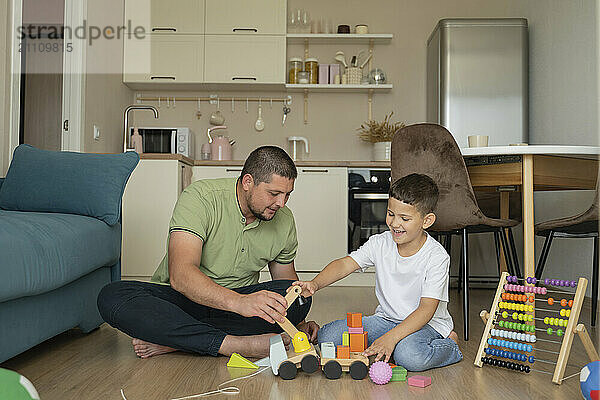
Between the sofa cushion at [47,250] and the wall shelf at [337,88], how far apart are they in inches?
112

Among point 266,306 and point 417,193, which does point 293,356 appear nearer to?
point 266,306

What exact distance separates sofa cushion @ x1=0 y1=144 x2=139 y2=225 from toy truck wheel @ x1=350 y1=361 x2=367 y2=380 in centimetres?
127

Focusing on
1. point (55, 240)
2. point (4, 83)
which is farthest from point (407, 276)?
point (4, 83)

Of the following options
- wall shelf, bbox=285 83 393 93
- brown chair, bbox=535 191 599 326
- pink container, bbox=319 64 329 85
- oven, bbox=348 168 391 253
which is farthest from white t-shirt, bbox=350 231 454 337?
pink container, bbox=319 64 329 85

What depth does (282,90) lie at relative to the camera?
5.37 meters

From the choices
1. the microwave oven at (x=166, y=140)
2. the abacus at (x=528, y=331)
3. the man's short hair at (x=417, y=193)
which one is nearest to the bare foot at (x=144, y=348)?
the man's short hair at (x=417, y=193)

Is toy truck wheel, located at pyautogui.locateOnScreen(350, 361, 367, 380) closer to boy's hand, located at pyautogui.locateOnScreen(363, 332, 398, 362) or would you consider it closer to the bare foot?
boy's hand, located at pyautogui.locateOnScreen(363, 332, 398, 362)

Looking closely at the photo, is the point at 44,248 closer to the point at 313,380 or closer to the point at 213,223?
the point at 213,223

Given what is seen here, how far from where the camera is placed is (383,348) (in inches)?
79.8

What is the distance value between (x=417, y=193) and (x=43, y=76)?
2.95 metres

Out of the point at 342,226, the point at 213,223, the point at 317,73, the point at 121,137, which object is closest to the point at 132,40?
the point at 121,137

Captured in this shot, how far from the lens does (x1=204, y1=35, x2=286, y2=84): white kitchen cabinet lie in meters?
5.14

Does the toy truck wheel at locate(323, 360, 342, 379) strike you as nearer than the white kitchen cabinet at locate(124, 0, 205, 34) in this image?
Yes

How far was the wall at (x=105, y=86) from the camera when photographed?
4.48 metres
